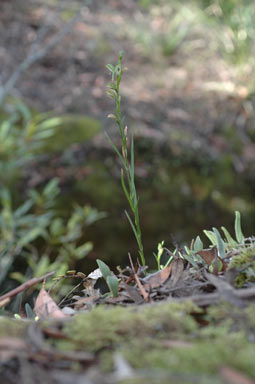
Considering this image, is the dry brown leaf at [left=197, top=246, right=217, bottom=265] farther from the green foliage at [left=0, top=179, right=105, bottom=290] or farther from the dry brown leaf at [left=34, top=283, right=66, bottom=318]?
the green foliage at [left=0, top=179, right=105, bottom=290]

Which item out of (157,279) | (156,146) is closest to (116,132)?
(156,146)

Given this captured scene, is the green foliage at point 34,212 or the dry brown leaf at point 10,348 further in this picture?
the green foliage at point 34,212

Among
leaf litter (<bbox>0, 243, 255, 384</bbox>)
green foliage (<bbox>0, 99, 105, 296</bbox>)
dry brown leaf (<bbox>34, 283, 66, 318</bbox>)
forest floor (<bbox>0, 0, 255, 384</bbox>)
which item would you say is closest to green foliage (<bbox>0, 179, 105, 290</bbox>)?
green foliage (<bbox>0, 99, 105, 296</bbox>)

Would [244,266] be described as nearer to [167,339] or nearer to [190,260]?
[190,260]

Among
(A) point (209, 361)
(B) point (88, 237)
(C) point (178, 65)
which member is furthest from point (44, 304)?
(C) point (178, 65)

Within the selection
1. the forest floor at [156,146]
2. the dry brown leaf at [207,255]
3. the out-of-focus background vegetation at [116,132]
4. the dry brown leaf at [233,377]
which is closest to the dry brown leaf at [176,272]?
the forest floor at [156,146]

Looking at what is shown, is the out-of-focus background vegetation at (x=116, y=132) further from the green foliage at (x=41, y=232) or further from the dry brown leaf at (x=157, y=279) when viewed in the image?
the dry brown leaf at (x=157, y=279)
